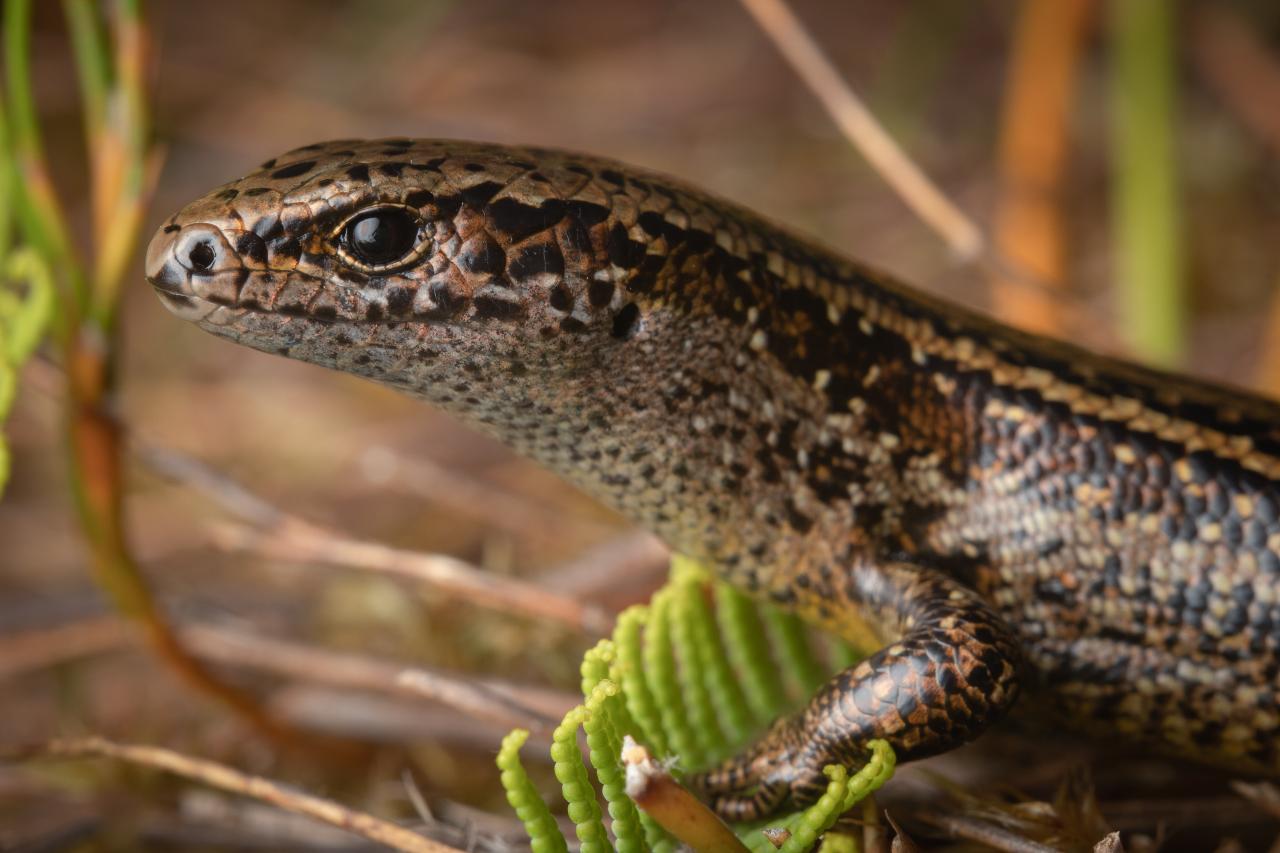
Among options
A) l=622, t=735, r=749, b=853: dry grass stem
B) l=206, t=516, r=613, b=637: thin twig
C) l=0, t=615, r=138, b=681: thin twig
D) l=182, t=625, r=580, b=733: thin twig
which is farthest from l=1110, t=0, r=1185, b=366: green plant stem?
l=0, t=615, r=138, b=681: thin twig

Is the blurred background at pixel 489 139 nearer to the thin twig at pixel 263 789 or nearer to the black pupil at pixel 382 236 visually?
the thin twig at pixel 263 789

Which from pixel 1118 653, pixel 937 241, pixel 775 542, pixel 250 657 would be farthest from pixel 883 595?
pixel 937 241

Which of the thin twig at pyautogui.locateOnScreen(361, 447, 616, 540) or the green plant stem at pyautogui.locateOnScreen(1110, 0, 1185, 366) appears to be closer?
the thin twig at pyautogui.locateOnScreen(361, 447, 616, 540)

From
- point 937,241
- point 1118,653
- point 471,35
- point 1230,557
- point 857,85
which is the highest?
point 471,35

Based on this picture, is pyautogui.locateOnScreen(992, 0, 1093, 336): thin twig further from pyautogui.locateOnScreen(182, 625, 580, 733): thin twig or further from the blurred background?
pyautogui.locateOnScreen(182, 625, 580, 733): thin twig

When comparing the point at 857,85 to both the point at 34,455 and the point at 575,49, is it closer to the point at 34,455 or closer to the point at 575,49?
the point at 575,49

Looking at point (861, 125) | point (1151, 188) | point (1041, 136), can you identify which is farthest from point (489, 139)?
point (1151, 188)

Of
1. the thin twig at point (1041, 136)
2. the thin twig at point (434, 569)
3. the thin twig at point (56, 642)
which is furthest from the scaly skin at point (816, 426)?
the thin twig at point (1041, 136)
